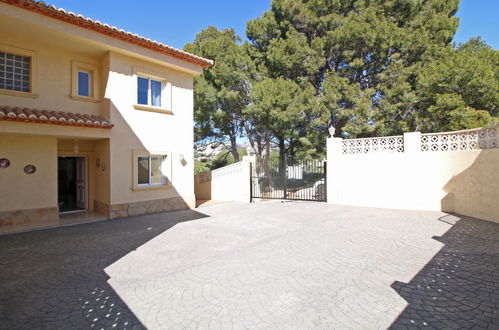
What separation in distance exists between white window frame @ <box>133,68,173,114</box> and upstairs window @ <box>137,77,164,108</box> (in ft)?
0.13

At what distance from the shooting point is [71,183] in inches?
478

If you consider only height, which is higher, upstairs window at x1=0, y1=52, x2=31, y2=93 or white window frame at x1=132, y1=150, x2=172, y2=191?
upstairs window at x1=0, y1=52, x2=31, y2=93

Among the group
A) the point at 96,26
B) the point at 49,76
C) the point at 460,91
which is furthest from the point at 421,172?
the point at 49,76

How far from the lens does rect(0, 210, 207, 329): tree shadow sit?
140 inches

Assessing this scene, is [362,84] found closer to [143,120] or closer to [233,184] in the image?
[233,184]

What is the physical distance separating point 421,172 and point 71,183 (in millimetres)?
15212

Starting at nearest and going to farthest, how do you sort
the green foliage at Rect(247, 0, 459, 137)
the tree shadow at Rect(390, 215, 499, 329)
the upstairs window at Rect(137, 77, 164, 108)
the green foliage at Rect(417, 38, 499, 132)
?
1. the tree shadow at Rect(390, 215, 499, 329)
2. the upstairs window at Rect(137, 77, 164, 108)
3. the green foliage at Rect(417, 38, 499, 132)
4. the green foliage at Rect(247, 0, 459, 137)

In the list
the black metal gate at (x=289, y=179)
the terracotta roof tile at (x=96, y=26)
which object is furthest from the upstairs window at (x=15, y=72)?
the black metal gate at (x=289, y=179)

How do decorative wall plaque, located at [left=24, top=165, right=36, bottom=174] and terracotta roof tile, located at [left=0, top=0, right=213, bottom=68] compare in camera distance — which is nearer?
terracotta roof tile, located at [left=0, top=0, right=213, bottom=68]

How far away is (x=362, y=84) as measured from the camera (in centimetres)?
2000

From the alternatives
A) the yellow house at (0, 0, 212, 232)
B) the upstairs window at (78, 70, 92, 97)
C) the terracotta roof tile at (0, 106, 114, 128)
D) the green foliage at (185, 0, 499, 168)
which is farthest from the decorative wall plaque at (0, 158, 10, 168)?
the green foliage at (185, 0, 499, 168)

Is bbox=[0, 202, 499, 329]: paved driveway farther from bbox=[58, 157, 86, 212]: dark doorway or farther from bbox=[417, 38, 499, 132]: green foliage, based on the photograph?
bbox=[417, 38, 499, 132]: green foliage

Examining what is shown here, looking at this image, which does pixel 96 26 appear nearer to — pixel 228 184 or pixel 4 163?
pixel 4 163

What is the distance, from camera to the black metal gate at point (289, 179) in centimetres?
1348
